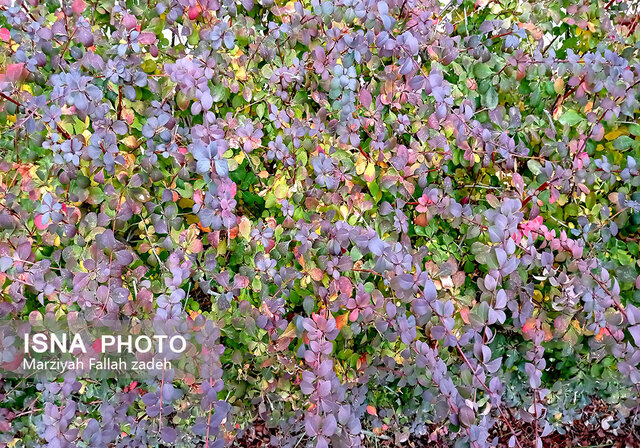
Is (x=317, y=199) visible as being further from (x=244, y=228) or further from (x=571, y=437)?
(x=571, y=437)

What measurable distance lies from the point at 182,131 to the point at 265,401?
109cm

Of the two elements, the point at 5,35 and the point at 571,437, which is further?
the point at 571,437

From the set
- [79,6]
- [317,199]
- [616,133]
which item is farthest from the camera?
[616,133]

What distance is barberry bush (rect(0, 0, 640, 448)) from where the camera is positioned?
5.02 feet

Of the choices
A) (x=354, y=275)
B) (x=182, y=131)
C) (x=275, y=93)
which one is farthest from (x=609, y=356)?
(x=182, y=131)

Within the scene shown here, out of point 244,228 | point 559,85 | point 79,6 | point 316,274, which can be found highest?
point 79,6

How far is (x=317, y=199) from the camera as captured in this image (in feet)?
5.57

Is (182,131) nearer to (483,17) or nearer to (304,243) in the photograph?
(304,243)

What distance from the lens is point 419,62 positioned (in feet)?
5.88

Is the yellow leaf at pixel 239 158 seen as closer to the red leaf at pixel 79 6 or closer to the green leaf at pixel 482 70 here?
the red leaf at pixel 79 6

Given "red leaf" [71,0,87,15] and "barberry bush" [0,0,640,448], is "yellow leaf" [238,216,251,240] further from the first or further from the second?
"red leaf" [71,0,87,15]

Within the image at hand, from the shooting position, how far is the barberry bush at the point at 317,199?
5.02 feet

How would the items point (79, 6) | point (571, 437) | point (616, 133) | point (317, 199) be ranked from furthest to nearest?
point (571, 437) < point (616, 133) < point (317, 199) < point (79, 6)

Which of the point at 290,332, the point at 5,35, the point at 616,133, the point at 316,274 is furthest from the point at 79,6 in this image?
the point at 616,133
